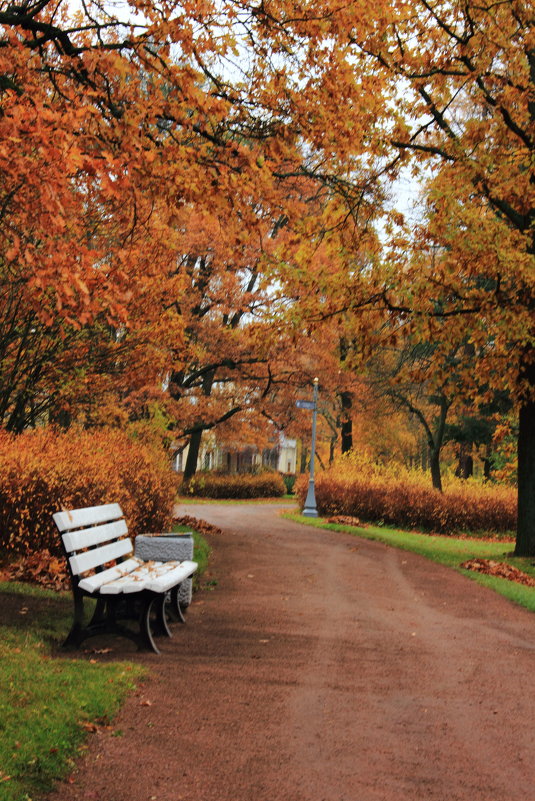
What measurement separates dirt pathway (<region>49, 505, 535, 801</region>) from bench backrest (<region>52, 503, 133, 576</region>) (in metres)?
0.91

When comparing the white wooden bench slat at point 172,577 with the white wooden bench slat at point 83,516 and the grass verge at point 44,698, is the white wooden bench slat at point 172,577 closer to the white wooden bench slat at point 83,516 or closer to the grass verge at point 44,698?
the grass verge at point 44,698

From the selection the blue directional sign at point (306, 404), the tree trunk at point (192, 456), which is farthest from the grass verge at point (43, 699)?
the tree trunk at point (192, 456)

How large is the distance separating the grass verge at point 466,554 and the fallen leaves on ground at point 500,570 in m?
0.21

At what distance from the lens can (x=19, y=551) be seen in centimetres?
970

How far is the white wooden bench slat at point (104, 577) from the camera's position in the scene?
620 cm

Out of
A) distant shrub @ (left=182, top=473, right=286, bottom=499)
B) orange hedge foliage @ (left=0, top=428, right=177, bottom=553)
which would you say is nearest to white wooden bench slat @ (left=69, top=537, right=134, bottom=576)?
orange hedge foliage @ (left=0, top=428, right=177, bottom=553)

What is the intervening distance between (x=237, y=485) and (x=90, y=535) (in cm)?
3289

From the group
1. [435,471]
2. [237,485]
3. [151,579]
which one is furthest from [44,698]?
[237,485]

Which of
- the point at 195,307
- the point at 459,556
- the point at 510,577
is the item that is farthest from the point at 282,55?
the point at 195,307

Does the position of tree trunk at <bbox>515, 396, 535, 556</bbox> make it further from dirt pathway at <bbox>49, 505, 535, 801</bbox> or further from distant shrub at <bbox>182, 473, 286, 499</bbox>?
distant shrub at <bbox>182, 473, 286, 499</bbox>

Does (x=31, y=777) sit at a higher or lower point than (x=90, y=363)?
lower

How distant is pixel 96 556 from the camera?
686 cm

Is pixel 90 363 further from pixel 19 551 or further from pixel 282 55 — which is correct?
pixel 282 55

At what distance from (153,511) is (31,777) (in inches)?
336
